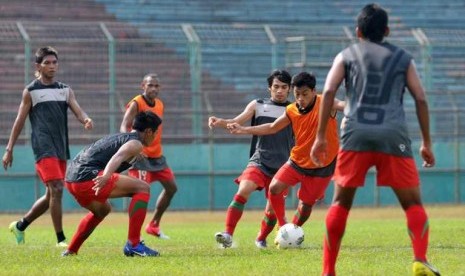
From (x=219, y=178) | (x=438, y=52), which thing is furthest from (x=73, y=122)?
(x=438, y=52)

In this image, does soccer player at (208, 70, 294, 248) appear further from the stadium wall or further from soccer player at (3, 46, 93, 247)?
the stadium wall

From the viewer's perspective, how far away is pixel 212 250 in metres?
13.5

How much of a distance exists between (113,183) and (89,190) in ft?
0.95

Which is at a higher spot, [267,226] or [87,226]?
[87,226]

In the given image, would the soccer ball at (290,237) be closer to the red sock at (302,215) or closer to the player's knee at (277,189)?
the player's knee at (277,189)

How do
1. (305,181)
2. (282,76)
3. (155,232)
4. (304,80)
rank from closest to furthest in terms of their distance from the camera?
(304,80) → (305,181) → (282,76) → (155,232)

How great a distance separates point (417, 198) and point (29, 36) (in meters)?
19.3

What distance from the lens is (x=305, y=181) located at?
13.9 metres

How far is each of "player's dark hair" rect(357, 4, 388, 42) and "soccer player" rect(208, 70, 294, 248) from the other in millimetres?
5317

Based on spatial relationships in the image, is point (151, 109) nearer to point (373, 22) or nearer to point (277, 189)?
point (277, 189)

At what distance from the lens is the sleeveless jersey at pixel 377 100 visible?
8.90m

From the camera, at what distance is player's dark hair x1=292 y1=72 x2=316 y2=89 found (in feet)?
43.4

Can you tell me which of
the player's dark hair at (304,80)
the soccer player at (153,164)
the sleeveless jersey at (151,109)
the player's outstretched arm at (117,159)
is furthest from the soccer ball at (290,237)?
the sleeveless jersey at (151,109)

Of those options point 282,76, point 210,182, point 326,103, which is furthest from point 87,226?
point 210,182
